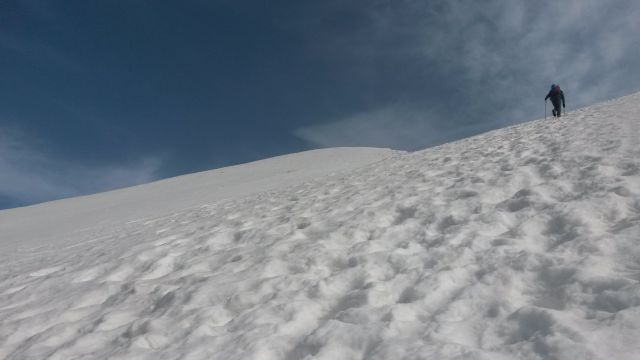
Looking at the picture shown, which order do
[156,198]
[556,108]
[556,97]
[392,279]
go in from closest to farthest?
[392,279], [556,108], [556,97], [156,198]

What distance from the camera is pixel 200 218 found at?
980 cm

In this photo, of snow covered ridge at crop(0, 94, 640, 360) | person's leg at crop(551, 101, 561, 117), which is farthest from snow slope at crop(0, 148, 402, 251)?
person's leg at crop(551, 101, 561, 117)

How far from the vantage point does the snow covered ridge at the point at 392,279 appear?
3029mm

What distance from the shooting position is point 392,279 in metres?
4.15

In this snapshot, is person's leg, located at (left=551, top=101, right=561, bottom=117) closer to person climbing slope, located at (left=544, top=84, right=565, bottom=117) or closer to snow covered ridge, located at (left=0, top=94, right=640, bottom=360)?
person climbing slope, located at (left=544, top=84, right=565, bottom=117)

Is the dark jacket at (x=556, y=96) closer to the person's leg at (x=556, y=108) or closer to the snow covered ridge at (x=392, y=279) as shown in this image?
the person's leg at (x=556, y=108)

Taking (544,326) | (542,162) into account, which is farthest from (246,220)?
(544,326)

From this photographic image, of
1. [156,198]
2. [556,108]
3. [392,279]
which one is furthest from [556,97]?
[156,198]

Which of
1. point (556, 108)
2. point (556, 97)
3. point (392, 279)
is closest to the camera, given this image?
point (392, 279)

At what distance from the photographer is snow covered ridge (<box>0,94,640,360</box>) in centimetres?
303

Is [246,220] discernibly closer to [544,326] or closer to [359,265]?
[359,265]

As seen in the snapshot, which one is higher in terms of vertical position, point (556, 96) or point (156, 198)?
point (556, 96)

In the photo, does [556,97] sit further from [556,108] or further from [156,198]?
[156,198]

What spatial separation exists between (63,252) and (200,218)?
2653 mm
